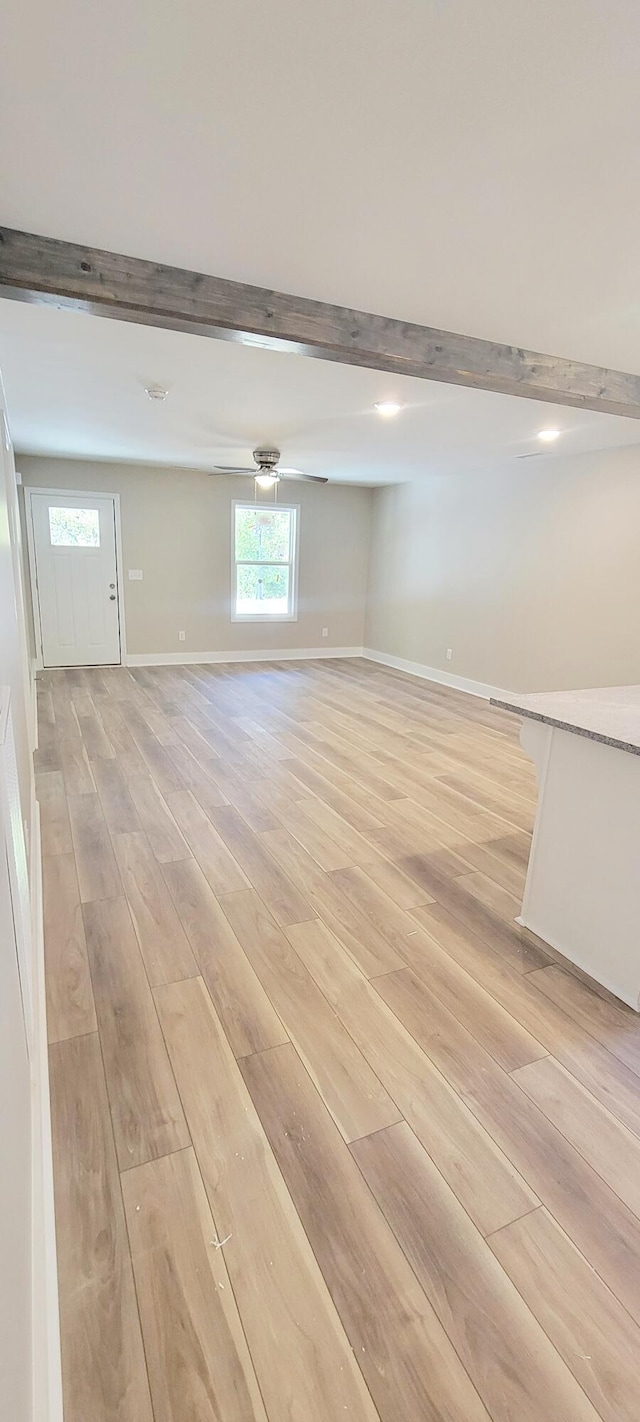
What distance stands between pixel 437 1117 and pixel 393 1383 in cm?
53

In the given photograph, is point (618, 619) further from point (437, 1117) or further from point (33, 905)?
point (33, 905)

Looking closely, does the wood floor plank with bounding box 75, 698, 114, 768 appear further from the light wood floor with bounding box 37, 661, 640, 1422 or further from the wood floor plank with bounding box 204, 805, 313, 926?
the wood floor plank with bounding box 204, 805, 313, 926

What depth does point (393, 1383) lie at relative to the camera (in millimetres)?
1004

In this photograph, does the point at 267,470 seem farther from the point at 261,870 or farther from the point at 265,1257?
the point at 265,1257

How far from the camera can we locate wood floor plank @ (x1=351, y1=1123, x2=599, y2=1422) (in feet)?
3.27

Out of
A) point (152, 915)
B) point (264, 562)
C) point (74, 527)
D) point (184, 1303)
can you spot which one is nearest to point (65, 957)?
point (152, 915)

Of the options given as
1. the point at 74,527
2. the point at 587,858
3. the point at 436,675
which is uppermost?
the point at 74,527

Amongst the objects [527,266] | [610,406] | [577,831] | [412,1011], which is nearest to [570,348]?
[610,406]

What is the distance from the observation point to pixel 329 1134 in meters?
1.44

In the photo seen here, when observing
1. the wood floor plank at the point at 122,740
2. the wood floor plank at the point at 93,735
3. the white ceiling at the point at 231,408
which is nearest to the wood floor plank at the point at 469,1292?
the wood floor plank at the point at 122,740

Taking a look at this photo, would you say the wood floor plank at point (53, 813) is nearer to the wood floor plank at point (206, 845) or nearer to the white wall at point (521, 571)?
the wood floor plank at point (206, 845)

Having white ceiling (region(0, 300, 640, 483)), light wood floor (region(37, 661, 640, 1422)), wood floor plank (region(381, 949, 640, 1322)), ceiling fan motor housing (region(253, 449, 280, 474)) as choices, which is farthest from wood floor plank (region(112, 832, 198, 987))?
ceiling fan motor housing (region(253, 449, 280, 474))

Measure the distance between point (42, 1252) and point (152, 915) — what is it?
48.1 inches

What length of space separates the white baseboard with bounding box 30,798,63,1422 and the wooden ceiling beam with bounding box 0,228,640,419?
7.18 ft
